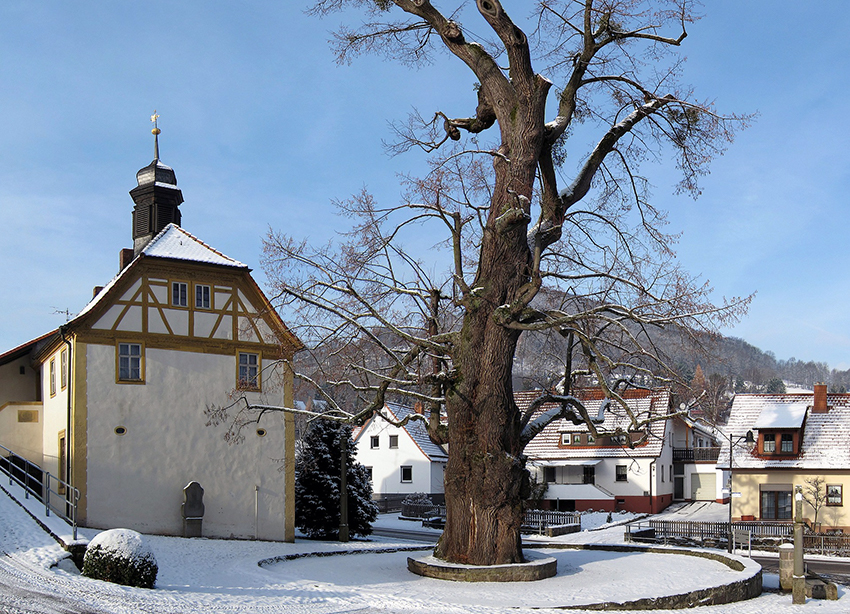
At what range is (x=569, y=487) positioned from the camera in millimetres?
47938

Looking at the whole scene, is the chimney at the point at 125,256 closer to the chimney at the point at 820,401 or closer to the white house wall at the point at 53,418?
the white house wall at the point at 53,418

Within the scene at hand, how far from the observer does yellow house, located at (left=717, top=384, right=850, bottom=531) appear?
35.8 meters

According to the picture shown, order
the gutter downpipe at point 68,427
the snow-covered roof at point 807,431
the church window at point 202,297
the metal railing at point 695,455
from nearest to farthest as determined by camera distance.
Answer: the gutter downpipe at point 68,427 → the church window at point 202,297 → the snow-covered roof at point 807,431 → the metal railing at point 695,455

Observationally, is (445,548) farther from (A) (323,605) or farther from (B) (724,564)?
(B) (724,564)

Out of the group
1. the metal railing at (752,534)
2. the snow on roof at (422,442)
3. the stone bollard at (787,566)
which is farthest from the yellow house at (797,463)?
the stone bollard at (787,566)

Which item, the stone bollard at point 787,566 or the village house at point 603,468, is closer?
the stone bollard at point 787,566

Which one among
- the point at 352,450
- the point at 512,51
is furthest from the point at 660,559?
the point at 352,450

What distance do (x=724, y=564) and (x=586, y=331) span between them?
6015mm

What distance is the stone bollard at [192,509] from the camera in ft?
81.4

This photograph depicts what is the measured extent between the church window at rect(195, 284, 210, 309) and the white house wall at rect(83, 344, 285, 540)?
59.1 inches

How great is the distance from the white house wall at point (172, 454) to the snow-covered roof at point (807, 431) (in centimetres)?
2125

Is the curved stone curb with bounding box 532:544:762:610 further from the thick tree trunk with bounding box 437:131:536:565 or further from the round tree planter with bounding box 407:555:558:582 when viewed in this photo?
the thick tree trunk with bounding box 437:131:536:565

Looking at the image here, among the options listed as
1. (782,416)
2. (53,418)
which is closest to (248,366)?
(53,418)

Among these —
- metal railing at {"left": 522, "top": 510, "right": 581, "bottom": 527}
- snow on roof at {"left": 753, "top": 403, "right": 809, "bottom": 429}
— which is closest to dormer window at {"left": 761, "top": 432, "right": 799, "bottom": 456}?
snow on roof at {"left": 753, "top": 403, "right": 809, "bottom": 429}
